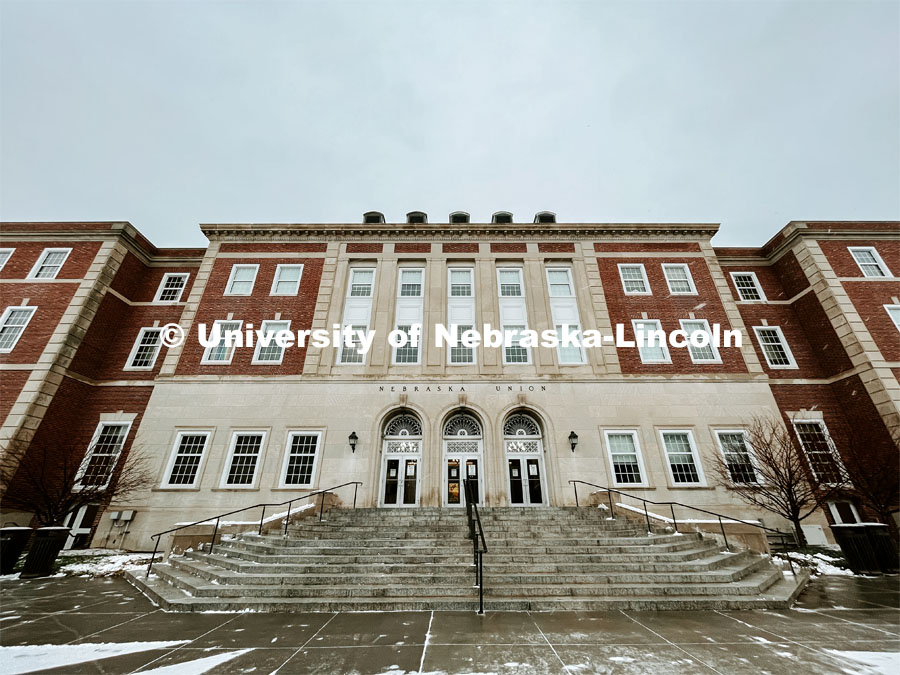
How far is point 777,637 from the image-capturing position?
5.93 m

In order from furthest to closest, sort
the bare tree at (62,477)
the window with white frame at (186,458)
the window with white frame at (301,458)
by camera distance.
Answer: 1. the window with white frame at (301,458)
2. the window with white frame at (186,458)
3. the bare tree at (62,477)

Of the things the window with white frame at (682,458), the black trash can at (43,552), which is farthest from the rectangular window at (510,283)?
the black trash can at (43,552)

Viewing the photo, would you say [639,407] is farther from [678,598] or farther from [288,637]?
[288,637]

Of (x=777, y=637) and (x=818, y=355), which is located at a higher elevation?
(x=818, y=355)

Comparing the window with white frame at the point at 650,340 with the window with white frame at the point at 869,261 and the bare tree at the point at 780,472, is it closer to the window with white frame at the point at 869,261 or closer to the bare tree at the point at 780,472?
the bare tree at the point at 780,472

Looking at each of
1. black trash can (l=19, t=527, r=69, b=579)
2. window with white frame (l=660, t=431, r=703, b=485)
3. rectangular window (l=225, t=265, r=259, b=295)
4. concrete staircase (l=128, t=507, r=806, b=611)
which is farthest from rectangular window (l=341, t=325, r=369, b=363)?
window with white frame (l=660, t=431, r=703, b=485)

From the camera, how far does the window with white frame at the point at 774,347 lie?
20.6 m

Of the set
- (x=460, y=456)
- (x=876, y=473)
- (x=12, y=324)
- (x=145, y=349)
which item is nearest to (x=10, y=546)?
(x=145, y=349)

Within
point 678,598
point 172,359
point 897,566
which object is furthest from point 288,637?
point 172,359

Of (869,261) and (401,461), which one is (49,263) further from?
(869,261)

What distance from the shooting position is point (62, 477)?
16453mm

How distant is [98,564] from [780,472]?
951 inches

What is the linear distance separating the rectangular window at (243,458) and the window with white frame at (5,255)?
675 inches

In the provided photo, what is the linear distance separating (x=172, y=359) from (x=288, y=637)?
60.3ft
